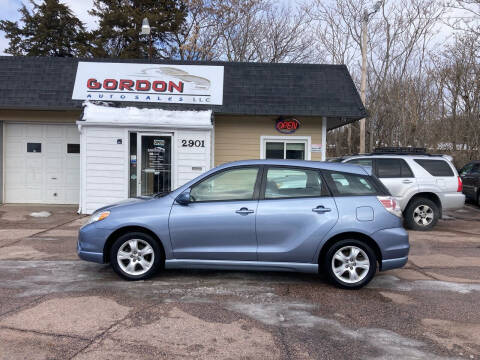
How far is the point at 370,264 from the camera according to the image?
16.8 feet

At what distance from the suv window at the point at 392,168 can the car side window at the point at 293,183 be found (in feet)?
16.7

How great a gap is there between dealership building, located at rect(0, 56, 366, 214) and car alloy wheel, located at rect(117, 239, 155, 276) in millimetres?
5986

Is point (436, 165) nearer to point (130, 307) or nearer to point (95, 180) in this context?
point (130, 307)

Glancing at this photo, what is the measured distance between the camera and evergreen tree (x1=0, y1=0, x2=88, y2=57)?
33.3m

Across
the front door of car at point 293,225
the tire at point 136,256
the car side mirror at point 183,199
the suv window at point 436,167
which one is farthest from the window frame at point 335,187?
the suv window at point 436,167

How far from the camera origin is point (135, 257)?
5.27 m

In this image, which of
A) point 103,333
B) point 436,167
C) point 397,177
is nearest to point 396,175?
point 397,177

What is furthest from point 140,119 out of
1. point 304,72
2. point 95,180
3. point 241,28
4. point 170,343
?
point 241,28

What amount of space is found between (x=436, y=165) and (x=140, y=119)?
7.73 meters

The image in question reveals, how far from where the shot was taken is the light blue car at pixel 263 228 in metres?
5.05

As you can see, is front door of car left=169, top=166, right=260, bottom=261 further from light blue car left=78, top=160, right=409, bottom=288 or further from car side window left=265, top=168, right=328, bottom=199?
car side window left=265, top=168, right=328, bottom=199

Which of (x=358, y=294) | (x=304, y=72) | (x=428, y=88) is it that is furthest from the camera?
(x=428, y=88)

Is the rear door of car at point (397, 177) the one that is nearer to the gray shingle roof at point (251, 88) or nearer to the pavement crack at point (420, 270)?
the gray shingle roof at point (251, 88)

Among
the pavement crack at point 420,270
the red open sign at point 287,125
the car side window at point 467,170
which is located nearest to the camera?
the pavement crack at point 420,270
